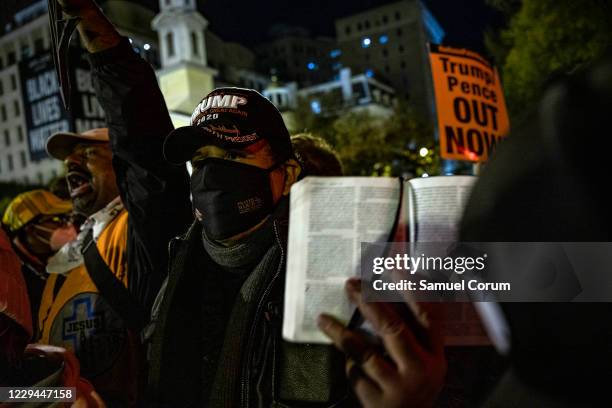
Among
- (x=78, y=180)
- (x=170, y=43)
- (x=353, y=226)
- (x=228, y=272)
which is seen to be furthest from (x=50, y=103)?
(x=353, y=226)

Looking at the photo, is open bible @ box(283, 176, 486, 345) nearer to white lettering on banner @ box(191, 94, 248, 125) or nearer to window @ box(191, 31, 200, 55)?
white lettering on banner @ box(191, 94, 248, 125)

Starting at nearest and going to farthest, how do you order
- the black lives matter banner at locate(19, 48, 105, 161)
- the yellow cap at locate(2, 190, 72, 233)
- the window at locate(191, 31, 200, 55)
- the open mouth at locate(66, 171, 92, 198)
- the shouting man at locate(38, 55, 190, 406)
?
the shouting man at locate(38, 55, 190, 406), the open mouth at locate(66, 171, 92, 198), the black lives matter banner at locate(19, 48, 105, 161), the yellow cap at locate(2, 190, 72, 233), the window at locate(191, 31, 200, 55)

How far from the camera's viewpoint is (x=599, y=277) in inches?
37.4

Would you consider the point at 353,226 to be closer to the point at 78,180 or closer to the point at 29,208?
the point at 78,180

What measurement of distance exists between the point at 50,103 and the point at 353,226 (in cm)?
349

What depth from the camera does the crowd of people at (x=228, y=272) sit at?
78 centimetres

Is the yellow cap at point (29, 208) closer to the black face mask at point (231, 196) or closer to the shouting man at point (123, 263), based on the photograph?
the shouting man at point (123, 263)

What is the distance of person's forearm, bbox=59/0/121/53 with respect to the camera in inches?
77.4

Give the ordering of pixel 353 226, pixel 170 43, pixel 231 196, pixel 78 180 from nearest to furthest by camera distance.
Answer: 1. pixel 353 226
2. pixel 231 196
3. pixel 78 180
4. pixel 170 43

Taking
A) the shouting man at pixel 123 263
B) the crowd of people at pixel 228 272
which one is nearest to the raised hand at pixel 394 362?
the crowd of people at pixel 228 272

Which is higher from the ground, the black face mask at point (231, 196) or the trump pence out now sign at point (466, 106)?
the trump pence out now sign at point (466, 106)

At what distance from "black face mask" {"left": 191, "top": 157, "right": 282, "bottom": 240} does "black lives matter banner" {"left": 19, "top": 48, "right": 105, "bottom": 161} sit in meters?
0.96

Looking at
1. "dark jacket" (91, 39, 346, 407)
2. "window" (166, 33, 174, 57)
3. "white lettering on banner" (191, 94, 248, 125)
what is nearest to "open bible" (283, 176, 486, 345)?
"dark jacket" (91, 39, 346, 407)

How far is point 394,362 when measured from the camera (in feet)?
3.95
